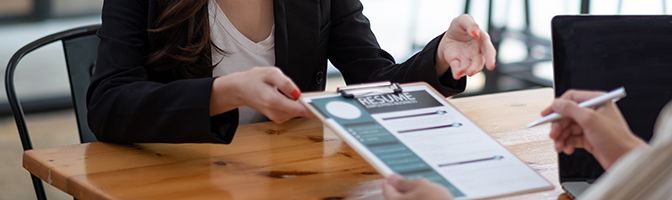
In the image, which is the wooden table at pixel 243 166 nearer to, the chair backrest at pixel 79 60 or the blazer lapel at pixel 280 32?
the blazer lapel at pixel 280 32

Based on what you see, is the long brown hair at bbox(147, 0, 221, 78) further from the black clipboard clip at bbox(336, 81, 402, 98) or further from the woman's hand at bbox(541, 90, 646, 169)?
the woman's hand at bbox(541, 90, 646, 169)

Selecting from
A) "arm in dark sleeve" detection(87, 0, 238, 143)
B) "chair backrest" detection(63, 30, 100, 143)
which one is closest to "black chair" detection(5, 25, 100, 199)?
"chair backrest" detection(63, 30, 100, 143)

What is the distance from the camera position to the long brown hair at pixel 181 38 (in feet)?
6.04

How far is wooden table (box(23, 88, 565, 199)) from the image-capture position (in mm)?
1522

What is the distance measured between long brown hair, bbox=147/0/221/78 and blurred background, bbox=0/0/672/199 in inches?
64.9

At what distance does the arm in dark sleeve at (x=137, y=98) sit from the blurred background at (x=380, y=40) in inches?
65.9

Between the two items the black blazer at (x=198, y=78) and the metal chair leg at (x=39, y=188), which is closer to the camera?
the black blazer at (x=198, y=78)

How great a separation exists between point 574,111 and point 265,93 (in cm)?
42

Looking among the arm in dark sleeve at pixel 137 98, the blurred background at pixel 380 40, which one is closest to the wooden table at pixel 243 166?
the arm in dark sleeve at pixel 137 98

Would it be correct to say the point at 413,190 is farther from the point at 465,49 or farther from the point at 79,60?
the point at 79,60

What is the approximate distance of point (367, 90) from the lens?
5.10ft

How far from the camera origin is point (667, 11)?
4.84 metres

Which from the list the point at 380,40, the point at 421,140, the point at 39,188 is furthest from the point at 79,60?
the point at 380,40

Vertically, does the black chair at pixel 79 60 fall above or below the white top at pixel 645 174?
below
